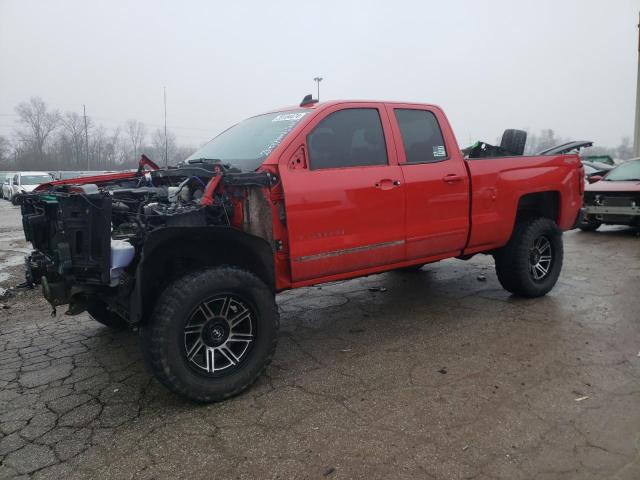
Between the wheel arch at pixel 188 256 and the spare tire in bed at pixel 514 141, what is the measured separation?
3.51 m

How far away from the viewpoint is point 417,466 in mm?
2480

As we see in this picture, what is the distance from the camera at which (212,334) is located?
10.6ft

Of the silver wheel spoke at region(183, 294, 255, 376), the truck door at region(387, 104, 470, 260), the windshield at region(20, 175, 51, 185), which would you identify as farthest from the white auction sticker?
the windshield at region(20, 175, 51, 185)

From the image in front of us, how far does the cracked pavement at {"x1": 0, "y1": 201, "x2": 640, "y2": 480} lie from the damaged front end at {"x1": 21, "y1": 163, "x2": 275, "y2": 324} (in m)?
0.70

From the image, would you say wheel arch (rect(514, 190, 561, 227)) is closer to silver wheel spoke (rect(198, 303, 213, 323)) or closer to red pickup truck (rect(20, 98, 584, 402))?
red pickup truck (rect(20, 98, 584, 402))

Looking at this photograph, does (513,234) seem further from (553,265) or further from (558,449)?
(558,449)

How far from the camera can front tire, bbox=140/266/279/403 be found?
9.80 ft

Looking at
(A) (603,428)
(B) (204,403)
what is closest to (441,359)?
(A) (603,428)

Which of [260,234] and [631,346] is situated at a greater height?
[260,234]

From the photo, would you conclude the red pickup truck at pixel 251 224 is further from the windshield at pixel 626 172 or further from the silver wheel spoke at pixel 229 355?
the windshield at pixel 626 172

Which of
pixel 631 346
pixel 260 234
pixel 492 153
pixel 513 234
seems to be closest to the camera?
pixel 260 234

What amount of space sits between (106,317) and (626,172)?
1047 cm

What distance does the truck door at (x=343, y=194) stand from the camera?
3545 millimetres

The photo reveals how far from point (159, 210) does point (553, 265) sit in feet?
14.4
